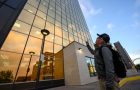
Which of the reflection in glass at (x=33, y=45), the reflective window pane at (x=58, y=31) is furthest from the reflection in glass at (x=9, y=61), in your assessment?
the reflective window pane at (x=58, y=31)

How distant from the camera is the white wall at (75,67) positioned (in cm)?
1064

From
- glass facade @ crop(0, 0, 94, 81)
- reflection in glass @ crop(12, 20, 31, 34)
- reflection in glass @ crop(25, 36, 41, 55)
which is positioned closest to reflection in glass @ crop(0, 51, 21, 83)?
glass facade @ crop(0, 0, 94, 81)

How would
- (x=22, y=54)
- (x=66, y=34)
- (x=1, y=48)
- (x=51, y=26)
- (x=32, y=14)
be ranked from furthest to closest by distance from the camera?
(x=66, y=34), (x=51, y=26), (x=32, y=14), (x=22, y=54), (x=1, y=48)

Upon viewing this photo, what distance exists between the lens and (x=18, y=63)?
341 inches

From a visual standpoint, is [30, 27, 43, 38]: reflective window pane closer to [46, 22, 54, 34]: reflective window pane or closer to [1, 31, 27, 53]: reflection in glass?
[1, 31, 27, 53]: reflection in glass

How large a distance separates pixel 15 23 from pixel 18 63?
4132mm

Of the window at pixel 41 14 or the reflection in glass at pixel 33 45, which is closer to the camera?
the reflection in glass at pixel 33 45

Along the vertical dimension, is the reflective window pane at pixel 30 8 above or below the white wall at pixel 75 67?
above

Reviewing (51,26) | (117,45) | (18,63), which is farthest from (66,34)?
(117,45)

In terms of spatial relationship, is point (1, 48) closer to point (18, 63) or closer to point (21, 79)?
point (18, 63)

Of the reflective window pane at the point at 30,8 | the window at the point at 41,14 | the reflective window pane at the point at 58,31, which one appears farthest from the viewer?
the reflective window pane at the point at 58,31

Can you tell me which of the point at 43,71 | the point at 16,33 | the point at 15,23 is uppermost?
the point at 15,23

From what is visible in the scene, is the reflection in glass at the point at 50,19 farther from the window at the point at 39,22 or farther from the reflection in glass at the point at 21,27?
the reflection in glass at the point at 21,27

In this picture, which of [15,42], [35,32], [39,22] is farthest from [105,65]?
[39,22]
